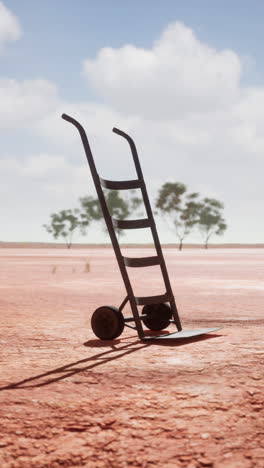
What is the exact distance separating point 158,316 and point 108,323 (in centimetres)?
87

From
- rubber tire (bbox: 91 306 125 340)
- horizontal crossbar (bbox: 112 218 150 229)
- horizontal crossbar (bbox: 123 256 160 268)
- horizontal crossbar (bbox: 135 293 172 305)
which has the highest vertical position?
horizontal crossbar (bbox: 112 218 150 229)

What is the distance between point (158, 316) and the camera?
21.1 ft

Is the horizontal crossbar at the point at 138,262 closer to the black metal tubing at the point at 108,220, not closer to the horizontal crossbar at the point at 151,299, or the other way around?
the black metal tubing at the point at 108,220

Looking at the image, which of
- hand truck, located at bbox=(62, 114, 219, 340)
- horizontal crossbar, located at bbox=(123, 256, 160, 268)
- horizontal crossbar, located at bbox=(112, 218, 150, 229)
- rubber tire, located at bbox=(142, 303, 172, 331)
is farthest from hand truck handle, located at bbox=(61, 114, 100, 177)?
rubber tire, located at bbox=(142, 303, 172, 331)

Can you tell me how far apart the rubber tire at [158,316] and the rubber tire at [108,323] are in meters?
0.71

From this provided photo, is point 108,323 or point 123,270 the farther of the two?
point 108,323

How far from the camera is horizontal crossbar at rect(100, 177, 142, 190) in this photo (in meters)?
5.89

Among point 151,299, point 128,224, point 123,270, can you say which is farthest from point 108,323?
point 128,224

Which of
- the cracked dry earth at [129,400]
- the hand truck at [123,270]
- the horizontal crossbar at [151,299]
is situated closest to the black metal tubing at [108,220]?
the hand truck at [123,270]

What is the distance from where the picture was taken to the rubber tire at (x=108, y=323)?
574cm

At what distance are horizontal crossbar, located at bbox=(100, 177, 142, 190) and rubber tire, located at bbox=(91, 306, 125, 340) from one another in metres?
1.35

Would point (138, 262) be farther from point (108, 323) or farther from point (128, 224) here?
point (108, 323)

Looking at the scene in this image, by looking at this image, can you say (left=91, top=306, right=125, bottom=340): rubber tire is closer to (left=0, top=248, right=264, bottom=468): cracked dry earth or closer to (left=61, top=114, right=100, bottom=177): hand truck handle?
(left=0, top=248, right=264, bottom=468): cracked dry earth

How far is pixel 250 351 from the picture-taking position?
502 cm
